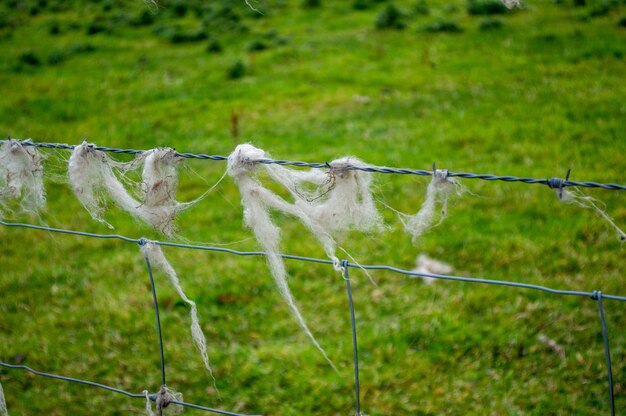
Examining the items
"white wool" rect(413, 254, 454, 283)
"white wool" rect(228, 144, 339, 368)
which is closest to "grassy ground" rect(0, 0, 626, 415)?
"white wool" rect(413, 254, 454, 283)

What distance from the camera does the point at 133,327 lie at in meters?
4.17

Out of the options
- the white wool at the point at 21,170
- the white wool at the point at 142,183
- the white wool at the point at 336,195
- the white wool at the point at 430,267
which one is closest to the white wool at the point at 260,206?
the white wool at the point at 336,195

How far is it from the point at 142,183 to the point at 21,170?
1.88 ft

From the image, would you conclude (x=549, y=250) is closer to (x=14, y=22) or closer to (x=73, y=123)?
(x=73, y=123)

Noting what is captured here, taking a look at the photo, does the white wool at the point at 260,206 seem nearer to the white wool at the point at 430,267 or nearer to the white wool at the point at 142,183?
the white wool at the point at 142,183

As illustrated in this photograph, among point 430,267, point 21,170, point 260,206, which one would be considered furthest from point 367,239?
point 21,170

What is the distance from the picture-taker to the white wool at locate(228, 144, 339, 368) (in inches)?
Answer: 78.0

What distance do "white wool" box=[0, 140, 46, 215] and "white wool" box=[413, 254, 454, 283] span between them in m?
2.91

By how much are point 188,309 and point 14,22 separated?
1318cm

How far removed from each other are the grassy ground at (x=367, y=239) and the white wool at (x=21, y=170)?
154 mm

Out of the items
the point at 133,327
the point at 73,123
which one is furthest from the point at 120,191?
the point at 73,123

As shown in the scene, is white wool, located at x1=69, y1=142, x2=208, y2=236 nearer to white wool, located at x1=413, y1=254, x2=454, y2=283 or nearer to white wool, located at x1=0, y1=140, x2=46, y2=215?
white wool, located at x1=0, y1=140, x2=46, y2=215

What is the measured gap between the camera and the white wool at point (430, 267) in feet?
14.8

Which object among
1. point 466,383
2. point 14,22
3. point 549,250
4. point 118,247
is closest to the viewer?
point 466,383
